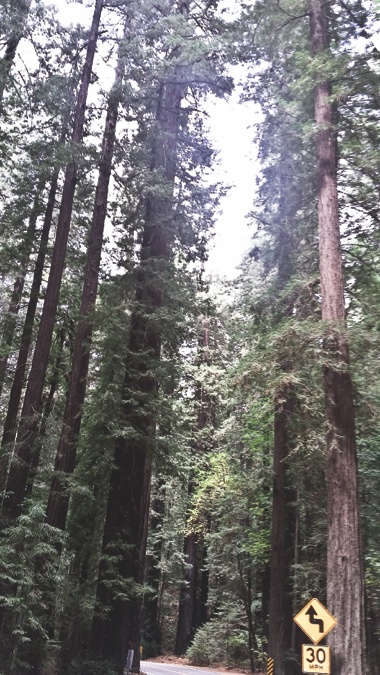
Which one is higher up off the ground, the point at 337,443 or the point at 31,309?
the point at 31,309

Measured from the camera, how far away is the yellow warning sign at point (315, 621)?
6.57 meters

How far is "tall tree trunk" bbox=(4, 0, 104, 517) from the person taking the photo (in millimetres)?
10141

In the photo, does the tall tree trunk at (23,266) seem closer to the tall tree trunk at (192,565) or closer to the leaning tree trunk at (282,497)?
the leaning tree trunk at (282,497)

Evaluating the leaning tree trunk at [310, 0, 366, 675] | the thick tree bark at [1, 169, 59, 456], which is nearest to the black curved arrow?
the leaning tree trunk at [310, 0, 366, 675]

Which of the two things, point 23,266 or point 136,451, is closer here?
point 136,451

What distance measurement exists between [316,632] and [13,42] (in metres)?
13.8

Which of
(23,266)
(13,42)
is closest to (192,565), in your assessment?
(23,266)

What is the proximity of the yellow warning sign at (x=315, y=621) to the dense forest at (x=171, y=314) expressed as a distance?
2.5 inches

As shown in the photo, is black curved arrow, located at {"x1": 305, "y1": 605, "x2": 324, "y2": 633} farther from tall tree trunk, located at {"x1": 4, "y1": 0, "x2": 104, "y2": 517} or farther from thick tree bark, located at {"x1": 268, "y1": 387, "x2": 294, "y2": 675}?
tall tree trunk, located at {"x1": 4, "y1": 0, "x2": 104, "y2": 517}

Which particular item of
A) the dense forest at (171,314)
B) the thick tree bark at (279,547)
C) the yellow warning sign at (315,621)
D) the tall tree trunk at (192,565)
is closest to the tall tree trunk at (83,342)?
the dense forest at (171,314)

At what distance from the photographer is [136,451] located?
39.4ft

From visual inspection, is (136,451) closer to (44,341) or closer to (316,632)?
(44,341)

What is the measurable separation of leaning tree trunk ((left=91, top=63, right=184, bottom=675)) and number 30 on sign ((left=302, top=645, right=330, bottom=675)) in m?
4.78

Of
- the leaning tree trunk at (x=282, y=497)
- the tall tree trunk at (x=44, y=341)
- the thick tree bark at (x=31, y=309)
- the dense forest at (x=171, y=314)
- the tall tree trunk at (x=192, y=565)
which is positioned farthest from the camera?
the tall tree trunk at (x=192, y=565)
